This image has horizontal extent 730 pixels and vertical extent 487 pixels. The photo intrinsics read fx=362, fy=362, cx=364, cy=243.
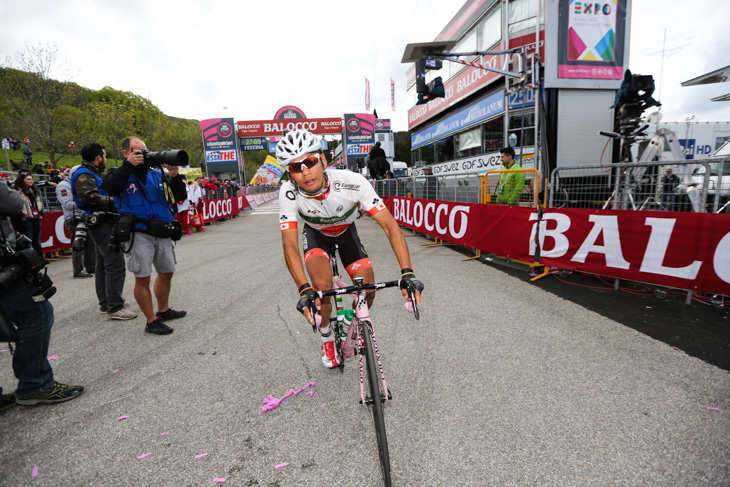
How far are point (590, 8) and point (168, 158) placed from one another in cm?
1300

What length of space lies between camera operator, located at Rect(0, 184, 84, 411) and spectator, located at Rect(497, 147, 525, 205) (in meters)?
6.81

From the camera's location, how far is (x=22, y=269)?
8.38 ft

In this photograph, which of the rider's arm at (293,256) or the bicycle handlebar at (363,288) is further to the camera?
the rider's arm at (293,256)

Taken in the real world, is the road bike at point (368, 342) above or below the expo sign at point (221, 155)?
below

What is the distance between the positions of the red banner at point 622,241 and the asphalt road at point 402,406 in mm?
460

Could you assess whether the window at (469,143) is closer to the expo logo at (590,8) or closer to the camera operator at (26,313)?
the expo logo at (590,8)

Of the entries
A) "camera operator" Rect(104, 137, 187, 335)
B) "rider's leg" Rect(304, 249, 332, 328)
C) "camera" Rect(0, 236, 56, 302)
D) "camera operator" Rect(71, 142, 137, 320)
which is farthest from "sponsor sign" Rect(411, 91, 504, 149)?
"camera" Rect(0, 236, 56, 302)

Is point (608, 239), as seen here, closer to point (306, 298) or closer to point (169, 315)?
point (306, 298)

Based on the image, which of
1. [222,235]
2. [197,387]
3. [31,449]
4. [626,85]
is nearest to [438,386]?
[197,387]

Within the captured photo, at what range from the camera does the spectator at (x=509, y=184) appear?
6.87 meters

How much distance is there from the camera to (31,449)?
233cm

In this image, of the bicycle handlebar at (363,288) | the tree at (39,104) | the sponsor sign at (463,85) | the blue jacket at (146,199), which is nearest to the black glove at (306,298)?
the bicycle handlebar at (363,288)

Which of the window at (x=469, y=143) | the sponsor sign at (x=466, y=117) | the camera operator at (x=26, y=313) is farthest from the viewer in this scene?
the window at (x=469, y=143)

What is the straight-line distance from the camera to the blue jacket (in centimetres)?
392
